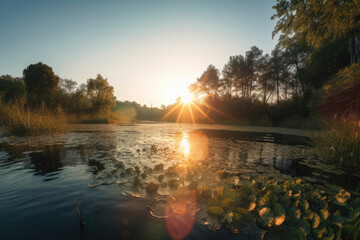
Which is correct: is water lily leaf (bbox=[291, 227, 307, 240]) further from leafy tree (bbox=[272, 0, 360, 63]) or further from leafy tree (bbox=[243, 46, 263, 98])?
leafy tree (bbox=[243, 46, 263, 98])

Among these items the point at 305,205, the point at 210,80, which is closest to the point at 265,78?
the point at 210,80

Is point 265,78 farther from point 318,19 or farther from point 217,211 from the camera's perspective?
point 217,211

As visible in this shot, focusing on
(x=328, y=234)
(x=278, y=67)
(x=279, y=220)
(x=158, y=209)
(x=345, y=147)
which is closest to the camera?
(x=328, y=234)

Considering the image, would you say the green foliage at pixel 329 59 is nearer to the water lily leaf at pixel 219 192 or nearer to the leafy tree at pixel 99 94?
the water lily leaf at pixel 219 192

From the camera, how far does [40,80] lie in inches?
949

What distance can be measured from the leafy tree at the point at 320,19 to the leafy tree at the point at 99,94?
28.4 metres

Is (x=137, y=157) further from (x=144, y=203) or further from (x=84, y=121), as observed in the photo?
(x=84, y=121)

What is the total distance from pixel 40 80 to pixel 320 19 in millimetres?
35169

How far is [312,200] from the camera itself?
1.91 meters

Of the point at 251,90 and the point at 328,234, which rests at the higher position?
the point at 251,90

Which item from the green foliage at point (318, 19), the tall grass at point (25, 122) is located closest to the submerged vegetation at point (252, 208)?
the green foliage at point (318, 19)

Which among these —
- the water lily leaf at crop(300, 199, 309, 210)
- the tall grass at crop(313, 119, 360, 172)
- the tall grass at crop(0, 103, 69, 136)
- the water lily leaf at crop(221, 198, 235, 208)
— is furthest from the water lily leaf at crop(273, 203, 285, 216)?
the tall grass at crop(0, 103, 69, 136)

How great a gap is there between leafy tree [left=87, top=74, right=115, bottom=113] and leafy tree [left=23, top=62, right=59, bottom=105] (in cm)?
614

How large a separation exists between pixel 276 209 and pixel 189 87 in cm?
3888
